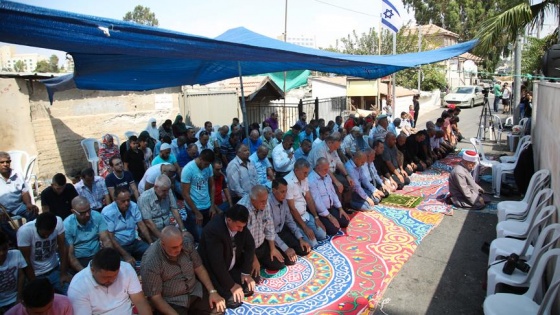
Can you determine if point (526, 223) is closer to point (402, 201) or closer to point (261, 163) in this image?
point (402, 201)

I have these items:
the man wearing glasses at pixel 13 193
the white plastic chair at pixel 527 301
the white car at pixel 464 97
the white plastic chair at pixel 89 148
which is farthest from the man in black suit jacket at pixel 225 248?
the white car at pixel 464 97

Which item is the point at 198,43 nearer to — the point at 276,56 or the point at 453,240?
the point at 276,56

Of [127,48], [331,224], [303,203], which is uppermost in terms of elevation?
[127,48]

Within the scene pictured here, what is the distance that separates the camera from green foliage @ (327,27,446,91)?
2728 centimetres

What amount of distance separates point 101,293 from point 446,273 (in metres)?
3.84

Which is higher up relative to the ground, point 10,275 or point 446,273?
point 10,275

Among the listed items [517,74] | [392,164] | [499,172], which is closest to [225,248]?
[392,164]

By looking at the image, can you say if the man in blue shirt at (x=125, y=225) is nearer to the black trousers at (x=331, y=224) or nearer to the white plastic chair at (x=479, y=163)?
the black trousers at (x=331, y=224)

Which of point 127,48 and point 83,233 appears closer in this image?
point 127,48

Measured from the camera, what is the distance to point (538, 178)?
5574 mm

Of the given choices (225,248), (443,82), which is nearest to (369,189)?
(225,248)

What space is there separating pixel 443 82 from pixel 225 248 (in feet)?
101

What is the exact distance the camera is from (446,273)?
484 centimetres

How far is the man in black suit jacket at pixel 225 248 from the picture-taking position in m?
4.05
